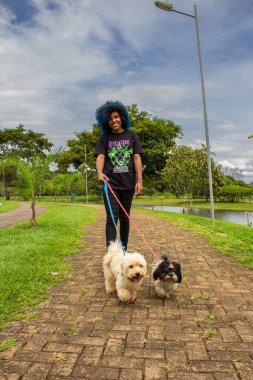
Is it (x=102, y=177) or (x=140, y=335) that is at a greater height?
(x=102, y=177)

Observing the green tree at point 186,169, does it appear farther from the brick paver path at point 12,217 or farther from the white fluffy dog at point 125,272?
the white fluffy dog at point 125,272

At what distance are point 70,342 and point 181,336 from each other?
98cm

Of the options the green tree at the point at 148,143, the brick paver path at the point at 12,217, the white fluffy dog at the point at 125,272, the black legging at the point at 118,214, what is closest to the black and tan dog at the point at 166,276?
the white fluffy dog at the point at 125,272

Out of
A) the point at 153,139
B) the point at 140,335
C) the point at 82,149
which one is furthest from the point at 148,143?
the point at 140,335

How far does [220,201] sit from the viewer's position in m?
44.7

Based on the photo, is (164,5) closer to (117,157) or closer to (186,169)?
(117,157)

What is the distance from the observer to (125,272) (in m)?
3.49

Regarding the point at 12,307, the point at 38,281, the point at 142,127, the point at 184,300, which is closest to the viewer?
the point at 12,307

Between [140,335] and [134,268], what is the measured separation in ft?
2.30

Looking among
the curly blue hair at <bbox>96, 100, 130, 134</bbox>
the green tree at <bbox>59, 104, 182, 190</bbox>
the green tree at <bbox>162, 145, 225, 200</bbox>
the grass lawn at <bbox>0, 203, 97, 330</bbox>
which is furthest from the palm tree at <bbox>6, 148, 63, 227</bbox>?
the green tree at <bbox>59, 104, 182, 190</bbox>

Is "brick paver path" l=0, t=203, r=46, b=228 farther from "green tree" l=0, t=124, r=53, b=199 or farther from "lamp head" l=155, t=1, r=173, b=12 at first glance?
"green tree" l=0, t=124, r=53, b=199

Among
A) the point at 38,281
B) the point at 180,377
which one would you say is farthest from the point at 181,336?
the point at 38,281

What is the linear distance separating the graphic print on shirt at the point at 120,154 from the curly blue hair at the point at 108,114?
0.28 m

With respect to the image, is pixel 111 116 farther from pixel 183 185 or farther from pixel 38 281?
pixel 183 185
